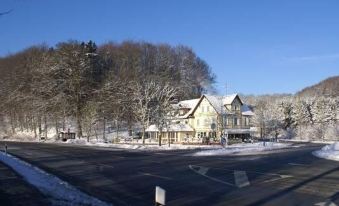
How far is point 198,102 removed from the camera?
3418 inches

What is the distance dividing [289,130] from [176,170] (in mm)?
99593

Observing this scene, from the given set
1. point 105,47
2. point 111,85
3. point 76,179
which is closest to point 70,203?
point 76,179

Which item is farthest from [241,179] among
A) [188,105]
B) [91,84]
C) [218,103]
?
[91,84]

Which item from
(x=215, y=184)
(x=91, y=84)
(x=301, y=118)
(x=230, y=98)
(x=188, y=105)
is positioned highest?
(x=91, y=84)

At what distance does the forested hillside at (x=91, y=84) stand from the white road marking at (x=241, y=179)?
53.5m

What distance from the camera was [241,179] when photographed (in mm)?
20828

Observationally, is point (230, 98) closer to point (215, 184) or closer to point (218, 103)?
point (218, 103)

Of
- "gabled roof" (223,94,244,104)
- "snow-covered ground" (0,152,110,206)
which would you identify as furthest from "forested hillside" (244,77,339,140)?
"snow-covered ground" (0,152,110,206)

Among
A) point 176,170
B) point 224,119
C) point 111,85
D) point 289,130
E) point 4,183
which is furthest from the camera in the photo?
point 289,130

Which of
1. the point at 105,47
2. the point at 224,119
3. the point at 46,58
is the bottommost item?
the point at 224,119

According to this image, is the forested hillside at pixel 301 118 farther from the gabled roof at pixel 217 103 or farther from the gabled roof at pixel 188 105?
the gabled roof at pixel 217 103

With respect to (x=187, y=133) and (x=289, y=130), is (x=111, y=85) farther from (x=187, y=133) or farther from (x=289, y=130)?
(x=289, y=130)

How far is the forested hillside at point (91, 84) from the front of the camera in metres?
87.7

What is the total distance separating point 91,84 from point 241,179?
7887 centimetres
